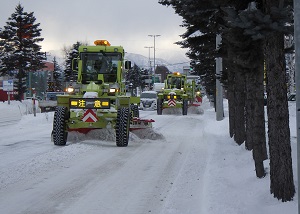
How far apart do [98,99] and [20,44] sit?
39298mm

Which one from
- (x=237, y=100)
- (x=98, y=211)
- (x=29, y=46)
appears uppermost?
(x=29, y=46)

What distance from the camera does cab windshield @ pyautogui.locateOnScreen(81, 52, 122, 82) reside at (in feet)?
45.5

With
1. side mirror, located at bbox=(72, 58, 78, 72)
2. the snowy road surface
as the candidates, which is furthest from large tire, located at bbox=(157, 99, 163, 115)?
the snowy road surface

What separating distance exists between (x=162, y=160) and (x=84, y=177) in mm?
2553

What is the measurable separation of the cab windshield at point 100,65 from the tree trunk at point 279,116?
8907 mm

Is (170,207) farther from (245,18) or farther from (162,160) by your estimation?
(162,160)

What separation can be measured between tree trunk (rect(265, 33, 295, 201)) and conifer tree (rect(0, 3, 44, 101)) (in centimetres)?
4546

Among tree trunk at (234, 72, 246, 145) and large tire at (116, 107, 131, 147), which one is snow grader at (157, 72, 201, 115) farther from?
large tire at (116, 107, 131, 147)

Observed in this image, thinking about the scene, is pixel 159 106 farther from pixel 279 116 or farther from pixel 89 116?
pixel 279 116

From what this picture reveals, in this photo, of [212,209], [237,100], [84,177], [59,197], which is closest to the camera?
[212,209]

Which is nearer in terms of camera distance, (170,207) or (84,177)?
(170,207)

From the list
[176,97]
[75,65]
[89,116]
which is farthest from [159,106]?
[89,116]

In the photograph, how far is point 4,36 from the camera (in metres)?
47.9

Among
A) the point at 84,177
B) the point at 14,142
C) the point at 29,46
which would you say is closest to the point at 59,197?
the point at 84,177
